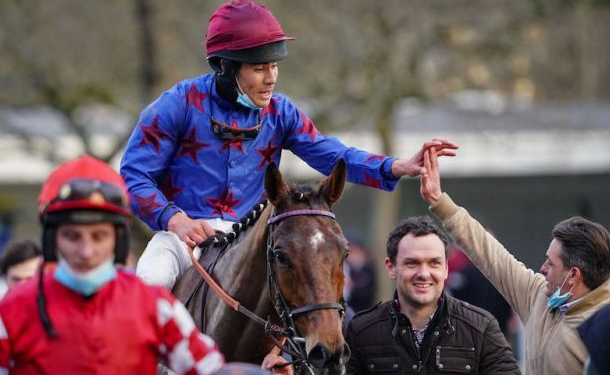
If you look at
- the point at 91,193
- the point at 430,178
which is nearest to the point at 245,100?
the point at 430,178

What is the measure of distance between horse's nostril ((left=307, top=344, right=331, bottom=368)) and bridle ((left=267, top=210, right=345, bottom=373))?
0.34ft

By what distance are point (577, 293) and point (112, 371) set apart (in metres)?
2.65

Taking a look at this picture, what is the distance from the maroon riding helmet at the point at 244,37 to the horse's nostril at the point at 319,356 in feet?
5.44

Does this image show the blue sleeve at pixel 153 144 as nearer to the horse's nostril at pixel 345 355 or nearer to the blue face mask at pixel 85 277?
the horse's nostril at pixel 345 355

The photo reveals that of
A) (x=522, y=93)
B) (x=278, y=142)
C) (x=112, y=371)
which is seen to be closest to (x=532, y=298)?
(x=278, y=142)

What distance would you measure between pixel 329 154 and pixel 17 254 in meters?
3.12

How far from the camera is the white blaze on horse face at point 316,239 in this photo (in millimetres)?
5066

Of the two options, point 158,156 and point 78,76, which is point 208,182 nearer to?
point 158,156

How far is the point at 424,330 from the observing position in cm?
584

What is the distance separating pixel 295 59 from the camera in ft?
57.9

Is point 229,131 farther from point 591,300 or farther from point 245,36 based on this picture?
point 591,300

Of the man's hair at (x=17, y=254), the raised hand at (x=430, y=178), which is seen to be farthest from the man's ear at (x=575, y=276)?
the man's hair at (x=17, y=254)

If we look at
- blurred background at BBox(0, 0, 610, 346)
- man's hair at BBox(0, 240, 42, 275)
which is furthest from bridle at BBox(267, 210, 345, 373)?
blurred background at BBox(0, 0, 610, 346)

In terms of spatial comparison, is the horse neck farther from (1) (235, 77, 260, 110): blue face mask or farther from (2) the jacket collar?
(2) the jacket collar
